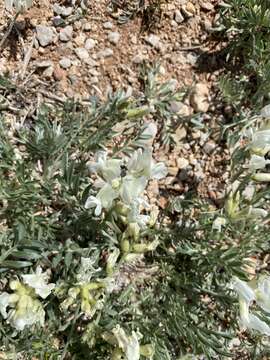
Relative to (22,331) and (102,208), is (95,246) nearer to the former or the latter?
(102,208)

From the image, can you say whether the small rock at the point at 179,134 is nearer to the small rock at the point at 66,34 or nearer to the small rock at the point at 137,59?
the small rock at the point at 137,59

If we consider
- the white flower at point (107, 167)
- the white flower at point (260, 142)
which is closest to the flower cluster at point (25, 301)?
the white flower at point (107, 167)

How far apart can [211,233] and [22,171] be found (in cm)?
88

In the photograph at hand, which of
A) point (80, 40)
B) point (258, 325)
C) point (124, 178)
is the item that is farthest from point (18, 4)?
point (258, 325)

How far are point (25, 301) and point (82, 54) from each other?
1.30m

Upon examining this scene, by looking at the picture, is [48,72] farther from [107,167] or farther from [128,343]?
[128,343]

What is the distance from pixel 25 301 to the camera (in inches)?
107

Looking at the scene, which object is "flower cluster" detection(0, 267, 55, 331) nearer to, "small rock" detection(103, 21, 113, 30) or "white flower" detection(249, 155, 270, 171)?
"white flower" detection(249, 155, 270, 171)

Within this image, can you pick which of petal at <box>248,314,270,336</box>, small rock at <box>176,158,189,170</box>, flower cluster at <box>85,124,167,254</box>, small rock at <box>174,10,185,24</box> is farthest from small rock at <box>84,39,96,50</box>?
petal at <box>248,314,270,336</box>

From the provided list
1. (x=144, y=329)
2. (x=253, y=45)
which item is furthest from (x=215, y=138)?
(x=144, y=329)

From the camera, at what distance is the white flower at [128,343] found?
9.09 ft

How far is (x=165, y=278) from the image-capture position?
327 cm

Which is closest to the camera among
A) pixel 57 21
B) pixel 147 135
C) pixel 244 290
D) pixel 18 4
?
pixel 244 290

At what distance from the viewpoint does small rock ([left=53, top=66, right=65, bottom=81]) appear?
3396 millimetres
